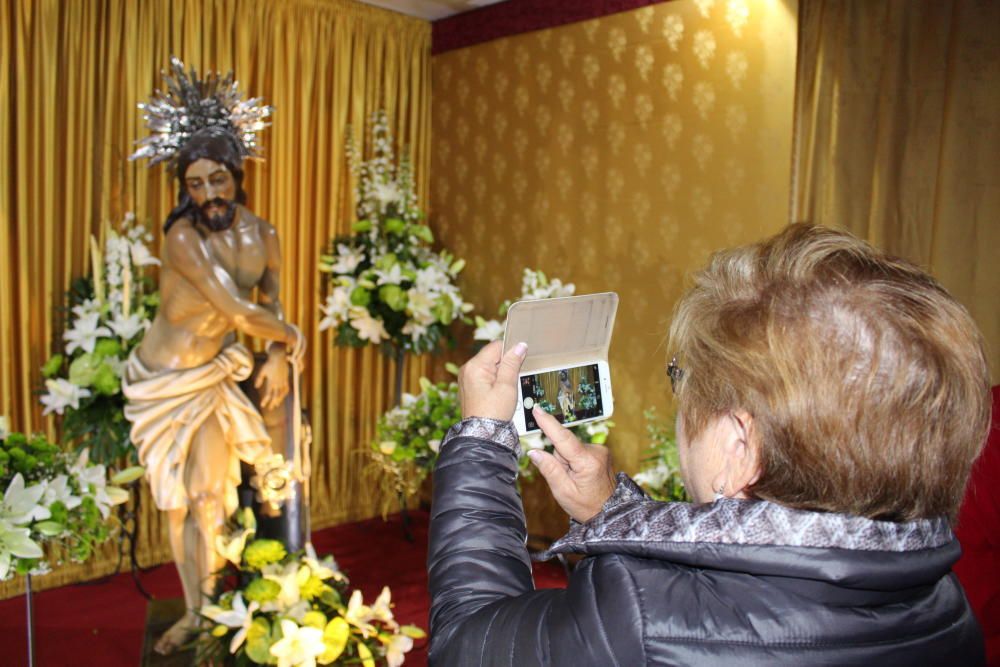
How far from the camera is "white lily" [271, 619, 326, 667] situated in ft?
5.13

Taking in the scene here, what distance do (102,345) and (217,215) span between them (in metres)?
0.97

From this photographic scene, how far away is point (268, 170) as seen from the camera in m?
4.58

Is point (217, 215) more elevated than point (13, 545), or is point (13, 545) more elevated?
point (217, 215)

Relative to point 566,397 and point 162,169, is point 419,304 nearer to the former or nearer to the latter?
point 162,169

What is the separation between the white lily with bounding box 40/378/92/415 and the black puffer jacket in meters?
3.14

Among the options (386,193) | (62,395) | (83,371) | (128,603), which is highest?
(386,193)

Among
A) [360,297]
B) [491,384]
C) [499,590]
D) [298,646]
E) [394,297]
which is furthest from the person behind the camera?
[360,297]

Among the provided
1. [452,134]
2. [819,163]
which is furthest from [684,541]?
[452,134]

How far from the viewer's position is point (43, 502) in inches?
72.5

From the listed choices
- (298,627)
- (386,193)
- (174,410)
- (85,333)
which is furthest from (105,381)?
(298,627)

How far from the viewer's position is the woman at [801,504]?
73cm

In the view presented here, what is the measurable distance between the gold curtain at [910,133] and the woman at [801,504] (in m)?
2.54

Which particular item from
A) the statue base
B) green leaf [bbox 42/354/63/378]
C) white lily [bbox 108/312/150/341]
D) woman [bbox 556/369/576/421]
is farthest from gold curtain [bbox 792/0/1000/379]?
green leaf [bbox 42/354/63/378]

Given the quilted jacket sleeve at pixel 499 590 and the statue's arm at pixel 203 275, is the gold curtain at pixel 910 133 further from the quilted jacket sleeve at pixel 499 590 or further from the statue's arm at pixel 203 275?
the quilted jacket sleeve at pixel 499 590
